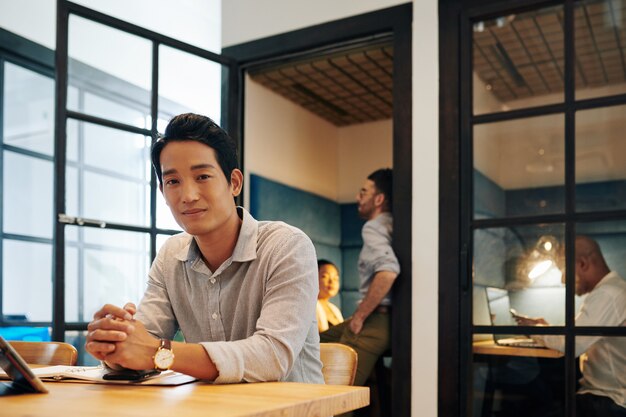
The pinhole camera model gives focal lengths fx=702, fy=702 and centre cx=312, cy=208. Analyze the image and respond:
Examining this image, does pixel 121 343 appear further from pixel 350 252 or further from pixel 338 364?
pixel 350 252

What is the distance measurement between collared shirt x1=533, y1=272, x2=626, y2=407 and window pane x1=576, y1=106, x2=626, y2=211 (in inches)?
12.1

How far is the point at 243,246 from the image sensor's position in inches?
63.0

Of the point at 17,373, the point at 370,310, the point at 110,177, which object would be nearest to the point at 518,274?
the point at 370,310

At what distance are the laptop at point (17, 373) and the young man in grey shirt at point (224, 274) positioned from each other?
0.20 m

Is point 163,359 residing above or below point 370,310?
above

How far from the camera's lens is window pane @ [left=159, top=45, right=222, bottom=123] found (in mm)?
3523

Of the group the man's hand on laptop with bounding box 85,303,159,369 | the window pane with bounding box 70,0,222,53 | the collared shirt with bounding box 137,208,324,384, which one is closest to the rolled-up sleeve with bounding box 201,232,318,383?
the collared shirt with bounding box 137,208,324,384

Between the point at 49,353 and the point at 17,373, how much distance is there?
0.82 meters

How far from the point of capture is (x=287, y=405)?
0.99 metres

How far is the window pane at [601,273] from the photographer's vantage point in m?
2.83

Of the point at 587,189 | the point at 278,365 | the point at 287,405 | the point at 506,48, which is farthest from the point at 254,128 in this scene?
the point at 287,405

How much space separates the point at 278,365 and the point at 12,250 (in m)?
3.17

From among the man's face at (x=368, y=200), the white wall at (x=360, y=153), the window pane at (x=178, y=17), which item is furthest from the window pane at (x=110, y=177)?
the white wall at (x=360, y=153)

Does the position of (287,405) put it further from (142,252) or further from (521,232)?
(142,252)
